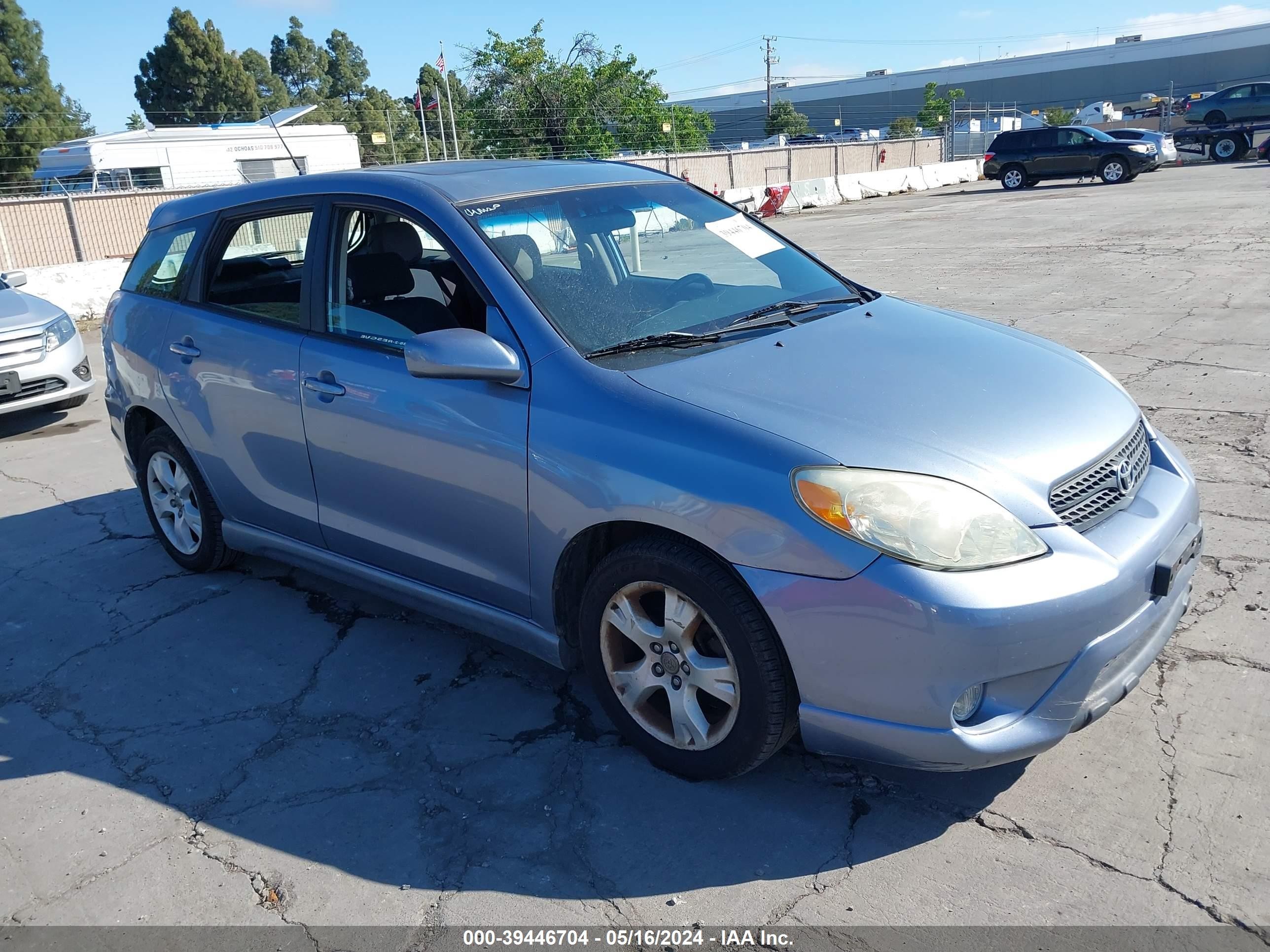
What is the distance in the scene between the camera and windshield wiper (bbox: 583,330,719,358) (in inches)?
128

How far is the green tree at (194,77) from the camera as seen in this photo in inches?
2569

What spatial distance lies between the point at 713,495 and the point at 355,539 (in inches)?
69.9

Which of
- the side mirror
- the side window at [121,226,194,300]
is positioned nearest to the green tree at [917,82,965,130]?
the side window at [121,226,194,300]

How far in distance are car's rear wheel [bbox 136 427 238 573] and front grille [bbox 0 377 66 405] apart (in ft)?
11.7

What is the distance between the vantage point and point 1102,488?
2.90m

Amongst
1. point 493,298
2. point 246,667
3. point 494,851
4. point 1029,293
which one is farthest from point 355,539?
point 1029,293

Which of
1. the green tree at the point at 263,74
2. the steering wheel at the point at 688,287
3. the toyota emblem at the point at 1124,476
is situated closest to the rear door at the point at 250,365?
the steering wheel at the point at 688,287

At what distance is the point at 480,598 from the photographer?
352 centimetres

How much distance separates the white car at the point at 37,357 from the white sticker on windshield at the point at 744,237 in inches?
245

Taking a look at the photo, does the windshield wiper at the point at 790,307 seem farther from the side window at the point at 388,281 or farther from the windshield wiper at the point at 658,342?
the side window at the point at 388,281

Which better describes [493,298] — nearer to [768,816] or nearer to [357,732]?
[357,732]

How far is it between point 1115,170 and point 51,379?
26327mm

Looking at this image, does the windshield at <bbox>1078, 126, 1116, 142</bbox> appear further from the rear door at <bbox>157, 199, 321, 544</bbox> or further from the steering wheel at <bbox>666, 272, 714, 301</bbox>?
the rear door at <bbox>157, 199, 321, 544</bbox>

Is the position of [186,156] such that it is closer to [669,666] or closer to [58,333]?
[58,333]
